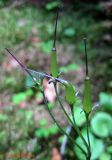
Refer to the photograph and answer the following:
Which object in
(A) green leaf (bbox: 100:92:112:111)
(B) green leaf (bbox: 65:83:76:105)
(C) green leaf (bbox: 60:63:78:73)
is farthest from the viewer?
(C) green leaf (bbox: 60:63:78:73)

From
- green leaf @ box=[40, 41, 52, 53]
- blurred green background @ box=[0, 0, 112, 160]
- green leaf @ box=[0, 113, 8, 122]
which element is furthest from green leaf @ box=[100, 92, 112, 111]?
green leaf @ box=[40, 41, 52, 53]

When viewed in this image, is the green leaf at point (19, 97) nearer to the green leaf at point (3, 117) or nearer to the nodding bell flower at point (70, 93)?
the green leaf at point (3, 117)

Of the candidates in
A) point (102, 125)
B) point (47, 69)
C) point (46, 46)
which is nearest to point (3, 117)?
point (47, 69)

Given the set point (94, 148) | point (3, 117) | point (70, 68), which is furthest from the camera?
point (70, 68)

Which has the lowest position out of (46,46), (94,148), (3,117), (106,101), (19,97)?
(94,148)

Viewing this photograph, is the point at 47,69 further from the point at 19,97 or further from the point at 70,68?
the point at 19,97

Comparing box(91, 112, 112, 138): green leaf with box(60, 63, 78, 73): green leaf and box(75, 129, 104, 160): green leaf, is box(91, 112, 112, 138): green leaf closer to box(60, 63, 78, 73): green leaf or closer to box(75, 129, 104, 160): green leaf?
box(75, 129, 104, 160): green leaf

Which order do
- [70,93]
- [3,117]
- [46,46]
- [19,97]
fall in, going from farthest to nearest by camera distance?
[46,46], [19,97], [3,117], [70,93]

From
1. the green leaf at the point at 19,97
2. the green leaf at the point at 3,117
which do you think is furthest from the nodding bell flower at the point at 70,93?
the green leaf at the point at 19,97

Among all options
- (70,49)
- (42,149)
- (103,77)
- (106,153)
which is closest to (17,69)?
(70,49)
